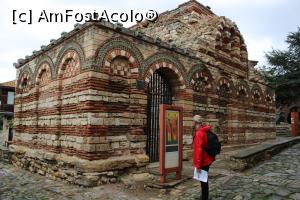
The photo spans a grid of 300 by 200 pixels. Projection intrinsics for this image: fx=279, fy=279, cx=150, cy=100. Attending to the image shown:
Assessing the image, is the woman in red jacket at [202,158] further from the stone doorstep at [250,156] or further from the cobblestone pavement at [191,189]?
the stone doorstep at [250,156]

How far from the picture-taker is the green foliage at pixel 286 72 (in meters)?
20.6

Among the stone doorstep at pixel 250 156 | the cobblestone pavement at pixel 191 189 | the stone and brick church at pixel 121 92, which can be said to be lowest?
the cobblestone pavement at pixel 191 189

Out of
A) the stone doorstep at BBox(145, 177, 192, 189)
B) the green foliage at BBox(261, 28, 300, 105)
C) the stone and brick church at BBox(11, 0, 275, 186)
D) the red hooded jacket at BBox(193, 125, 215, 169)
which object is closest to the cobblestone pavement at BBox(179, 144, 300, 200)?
the stone doorstep at BBox(145, 177, 192, 189)

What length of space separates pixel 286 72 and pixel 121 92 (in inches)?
710

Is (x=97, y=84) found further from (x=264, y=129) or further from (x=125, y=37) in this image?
(x=264, y=129)

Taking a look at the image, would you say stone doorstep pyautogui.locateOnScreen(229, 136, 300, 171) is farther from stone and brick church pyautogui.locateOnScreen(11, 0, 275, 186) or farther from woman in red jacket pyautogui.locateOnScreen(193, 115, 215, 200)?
woman in red jacket pyautogui.locateOnScreen(193, 115, 215, 200)

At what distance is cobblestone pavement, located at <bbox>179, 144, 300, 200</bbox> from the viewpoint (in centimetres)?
552

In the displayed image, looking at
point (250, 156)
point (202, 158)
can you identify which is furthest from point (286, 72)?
point (202, 158)

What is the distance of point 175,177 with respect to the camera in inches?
265

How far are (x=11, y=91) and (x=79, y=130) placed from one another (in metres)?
23.7

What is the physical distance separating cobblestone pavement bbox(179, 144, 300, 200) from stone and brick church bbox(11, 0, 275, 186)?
2183 mm

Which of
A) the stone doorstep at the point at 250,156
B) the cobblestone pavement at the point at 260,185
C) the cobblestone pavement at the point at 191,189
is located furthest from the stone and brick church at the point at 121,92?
the cobblestone pavement at the point at 260,185

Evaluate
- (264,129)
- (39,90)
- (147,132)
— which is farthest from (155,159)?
(264,129)

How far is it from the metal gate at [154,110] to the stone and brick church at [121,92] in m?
0.03
